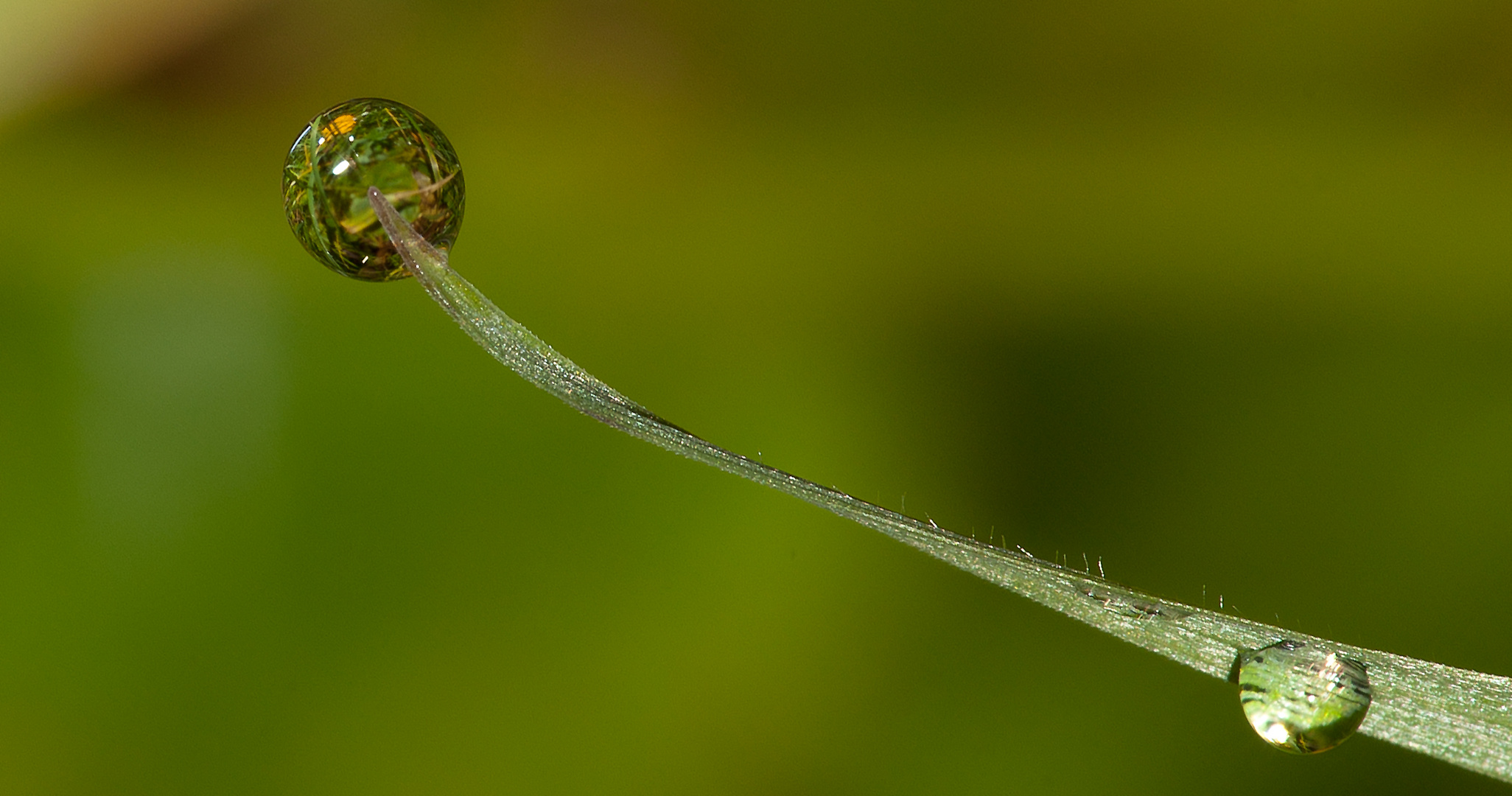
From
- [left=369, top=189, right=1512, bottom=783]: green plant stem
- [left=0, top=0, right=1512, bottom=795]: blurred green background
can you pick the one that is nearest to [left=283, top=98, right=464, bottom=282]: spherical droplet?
[left=369, top=189, right=1512, bottom=783]: green plant stem

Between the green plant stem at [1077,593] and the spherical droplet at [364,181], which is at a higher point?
the spherical droplet at [364,181]

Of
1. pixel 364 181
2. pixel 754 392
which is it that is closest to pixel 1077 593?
pixel 364 181

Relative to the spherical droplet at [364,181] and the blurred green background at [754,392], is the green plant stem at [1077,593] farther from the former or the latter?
the blurred green background at [754,392]

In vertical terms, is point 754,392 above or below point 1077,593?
above

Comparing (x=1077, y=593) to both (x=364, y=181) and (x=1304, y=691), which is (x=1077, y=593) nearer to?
(x=1304, y=691)

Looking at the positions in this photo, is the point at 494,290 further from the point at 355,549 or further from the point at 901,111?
the point at 901,111

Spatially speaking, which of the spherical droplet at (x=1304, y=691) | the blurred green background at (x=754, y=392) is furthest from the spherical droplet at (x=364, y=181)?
the blurred green background at (x=754, y=392)
